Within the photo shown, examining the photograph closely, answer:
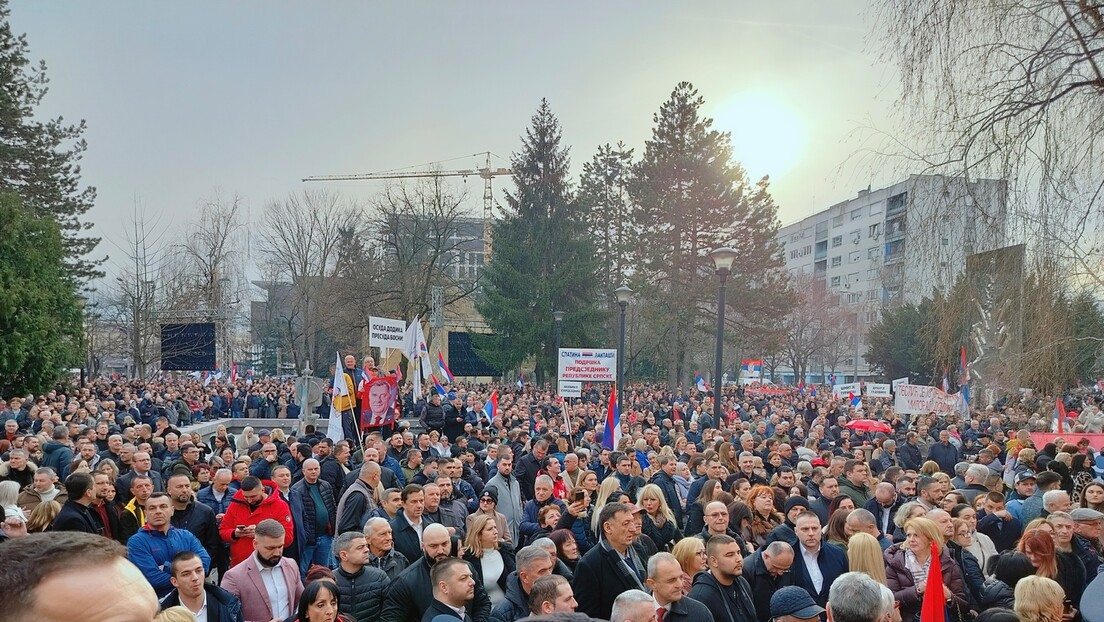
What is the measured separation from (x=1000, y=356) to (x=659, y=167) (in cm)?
4042

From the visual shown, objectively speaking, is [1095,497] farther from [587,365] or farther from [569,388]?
[587,365]

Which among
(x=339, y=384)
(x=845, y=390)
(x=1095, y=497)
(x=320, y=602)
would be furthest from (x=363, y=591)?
(x=845, y=390)

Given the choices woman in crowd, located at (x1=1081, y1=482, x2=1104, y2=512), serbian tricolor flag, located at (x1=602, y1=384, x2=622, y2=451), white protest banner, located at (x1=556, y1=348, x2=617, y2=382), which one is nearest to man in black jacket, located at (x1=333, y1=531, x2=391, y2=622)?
woman in crowd, located at (x1=1081, y1=482, x2=1104, y2=512)

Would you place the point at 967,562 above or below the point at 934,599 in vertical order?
below

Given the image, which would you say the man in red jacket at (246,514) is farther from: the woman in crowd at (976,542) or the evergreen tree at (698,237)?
the evergreen tree at (698,237)

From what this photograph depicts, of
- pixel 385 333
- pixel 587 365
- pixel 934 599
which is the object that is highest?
pixel 385 333

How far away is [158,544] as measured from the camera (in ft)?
21.5

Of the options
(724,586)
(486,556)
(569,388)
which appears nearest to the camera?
(724,586)

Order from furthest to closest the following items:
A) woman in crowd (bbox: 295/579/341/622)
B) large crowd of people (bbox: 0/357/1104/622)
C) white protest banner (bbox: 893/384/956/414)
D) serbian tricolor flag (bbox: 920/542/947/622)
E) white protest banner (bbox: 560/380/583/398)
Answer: white protest banner (bbox: 893/384/956/414)
white protest banner (bbox: 560/380/583/398)
woman in crowd (bbox: 295/579/341/622)
large crowd of people (bbox: 0/357/1104/622)
serbian tricolor flag (bbox: 920/542/947/622)

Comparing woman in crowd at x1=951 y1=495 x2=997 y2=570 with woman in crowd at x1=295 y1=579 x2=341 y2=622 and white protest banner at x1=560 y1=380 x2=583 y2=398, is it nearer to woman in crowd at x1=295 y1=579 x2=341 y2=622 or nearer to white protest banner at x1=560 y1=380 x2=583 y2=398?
woman in crowd at x1=295 y1=579 x2=341 y2=622

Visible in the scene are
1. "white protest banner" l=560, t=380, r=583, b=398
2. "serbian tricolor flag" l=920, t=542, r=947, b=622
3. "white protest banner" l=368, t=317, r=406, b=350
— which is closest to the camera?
"serbian tricolor flag" l=920, t=542, r=947, b=622

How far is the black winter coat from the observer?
594cm

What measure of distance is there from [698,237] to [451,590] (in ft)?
147

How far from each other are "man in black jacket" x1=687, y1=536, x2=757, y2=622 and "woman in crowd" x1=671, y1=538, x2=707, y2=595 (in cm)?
31
